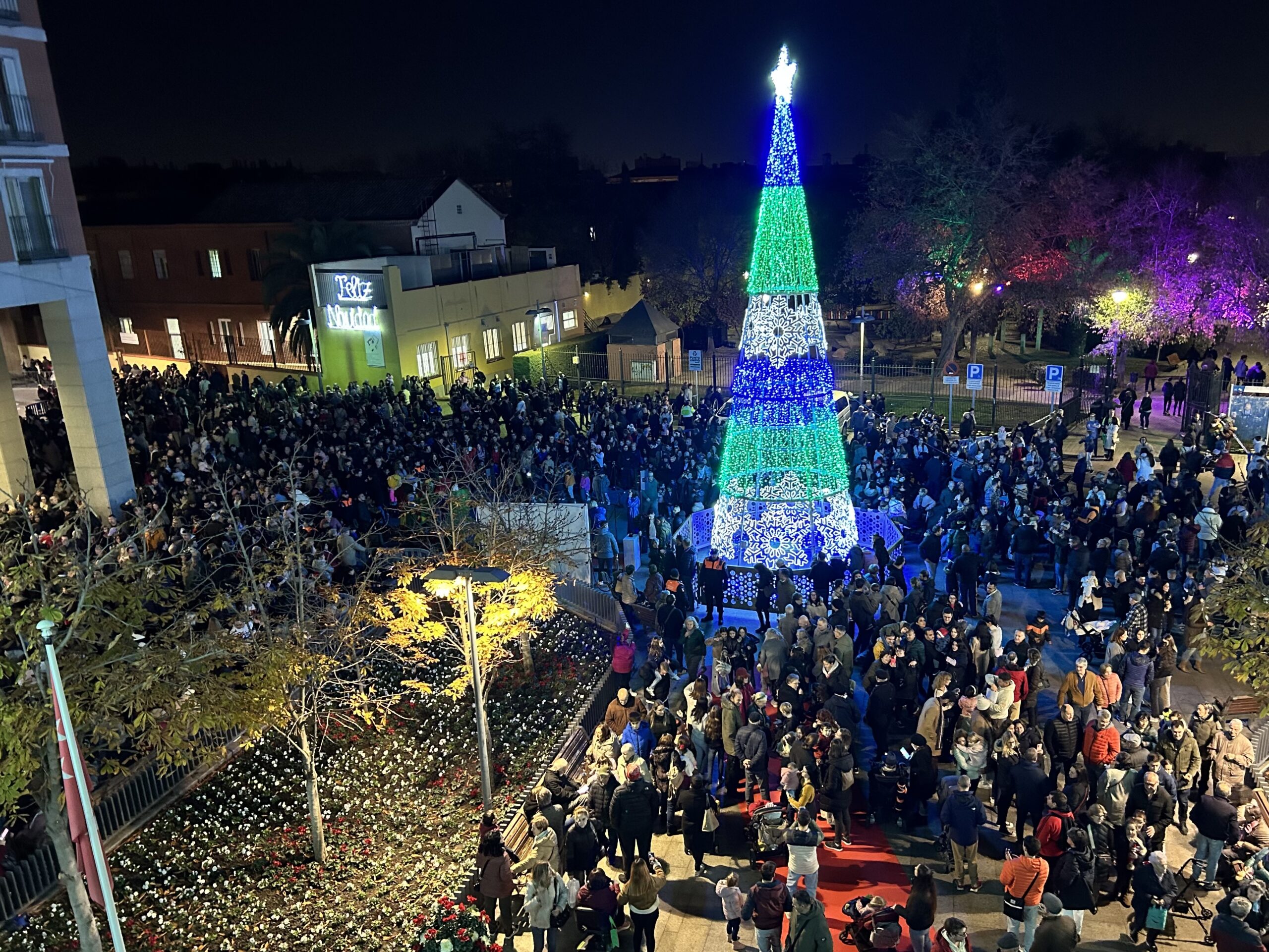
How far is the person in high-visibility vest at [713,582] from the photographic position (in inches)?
610

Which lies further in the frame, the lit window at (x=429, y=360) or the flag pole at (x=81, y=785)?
the lit window at (x=429, y=360)

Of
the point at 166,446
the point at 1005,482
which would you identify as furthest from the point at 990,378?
the point at 166,446

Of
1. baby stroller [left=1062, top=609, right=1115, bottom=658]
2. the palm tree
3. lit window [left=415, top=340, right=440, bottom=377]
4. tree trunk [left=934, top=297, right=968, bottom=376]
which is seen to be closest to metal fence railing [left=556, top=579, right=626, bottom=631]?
baby stroller [left=1062, top=609, right=1115, bottom=658]

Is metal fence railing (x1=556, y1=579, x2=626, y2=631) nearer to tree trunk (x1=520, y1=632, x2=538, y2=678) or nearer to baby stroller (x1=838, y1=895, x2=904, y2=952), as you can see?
tree trunk (x1=520, y1=632, x2=538, y2=678)

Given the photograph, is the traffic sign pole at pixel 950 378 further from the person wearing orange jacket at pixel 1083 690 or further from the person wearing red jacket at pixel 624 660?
the person wearing red jacket at pixel 624 660

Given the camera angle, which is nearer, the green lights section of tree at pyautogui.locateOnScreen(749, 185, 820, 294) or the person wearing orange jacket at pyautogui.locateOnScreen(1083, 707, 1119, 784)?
the person wearing orange jacket at pyautogui.locateOnScreen(1083, 707, 1119, 784)

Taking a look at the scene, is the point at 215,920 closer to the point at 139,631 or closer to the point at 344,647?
the point at 139,631

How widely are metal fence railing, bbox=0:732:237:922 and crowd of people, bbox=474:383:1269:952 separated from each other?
4.66m

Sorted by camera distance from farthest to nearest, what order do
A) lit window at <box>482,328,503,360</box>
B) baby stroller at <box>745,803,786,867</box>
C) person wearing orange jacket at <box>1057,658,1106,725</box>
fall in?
1. lit window at <box>482,328,503,360</box>
2. person wearing orange jacket at <box>1057,658,1106,725</box>
3. baby stroller at <box>745,803,786,867</box>

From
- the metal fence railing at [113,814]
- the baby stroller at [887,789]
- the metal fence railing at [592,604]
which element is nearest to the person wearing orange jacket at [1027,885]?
the baby stroller at [887,789]

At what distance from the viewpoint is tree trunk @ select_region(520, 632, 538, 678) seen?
44.9 ft

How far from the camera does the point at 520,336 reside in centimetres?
4038

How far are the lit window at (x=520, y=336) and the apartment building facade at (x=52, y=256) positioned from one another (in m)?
21.3

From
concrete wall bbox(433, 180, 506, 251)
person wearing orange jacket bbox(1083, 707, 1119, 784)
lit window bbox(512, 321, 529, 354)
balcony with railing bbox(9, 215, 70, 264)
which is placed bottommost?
person wearing orange jacket bbox(1083, 707, 1119, 784)
